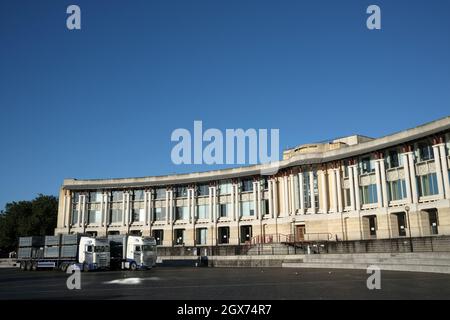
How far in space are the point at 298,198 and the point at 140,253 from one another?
21.3m

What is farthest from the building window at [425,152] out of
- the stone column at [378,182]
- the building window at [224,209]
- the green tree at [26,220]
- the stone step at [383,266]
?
the green tree at [26,220]

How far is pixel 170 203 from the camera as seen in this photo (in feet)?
225

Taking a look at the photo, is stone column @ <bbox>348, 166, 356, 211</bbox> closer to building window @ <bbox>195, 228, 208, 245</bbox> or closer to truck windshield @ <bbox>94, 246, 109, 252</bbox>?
building window @ <bbox>195, 228, 208, 245</bbox>

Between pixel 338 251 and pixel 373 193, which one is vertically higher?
pixel 373 193

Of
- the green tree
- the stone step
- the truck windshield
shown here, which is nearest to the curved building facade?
the stone step

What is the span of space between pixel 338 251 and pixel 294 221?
371 inches

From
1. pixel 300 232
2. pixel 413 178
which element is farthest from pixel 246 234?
pixel 413 178

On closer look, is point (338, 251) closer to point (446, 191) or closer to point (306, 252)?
point (306, 252)

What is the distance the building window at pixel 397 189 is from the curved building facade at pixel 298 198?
0.10m

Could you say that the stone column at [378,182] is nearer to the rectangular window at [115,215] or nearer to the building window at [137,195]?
the building window at [137,195]
